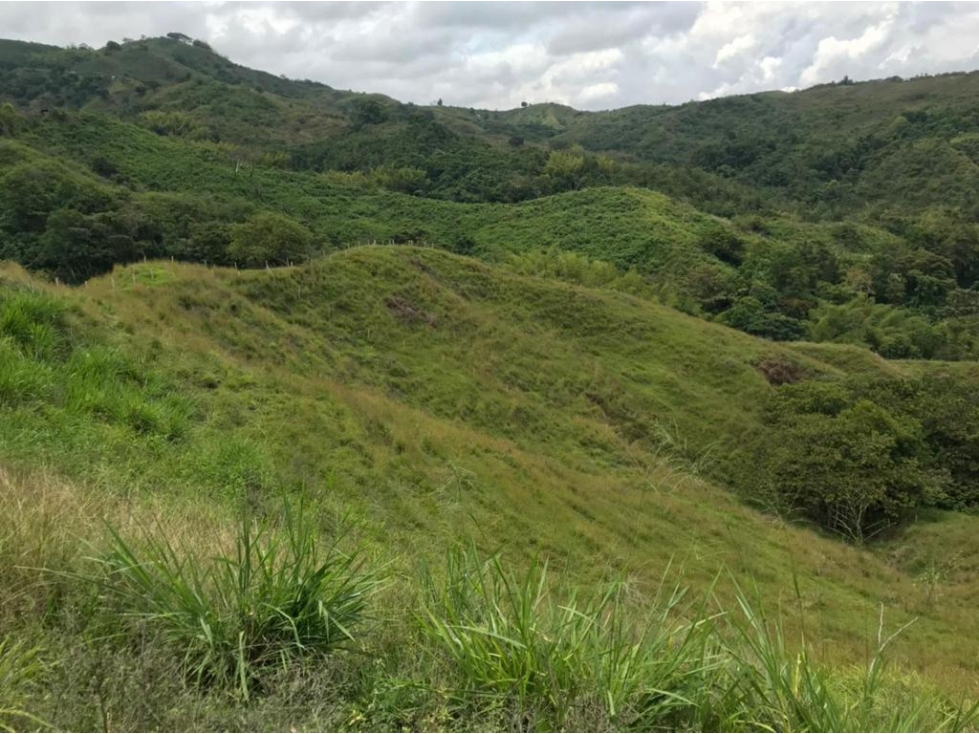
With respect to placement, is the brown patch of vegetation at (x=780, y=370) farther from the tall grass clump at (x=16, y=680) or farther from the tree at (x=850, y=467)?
the tall grass clump at (x=16, y=680)

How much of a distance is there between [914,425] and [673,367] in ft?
28.0

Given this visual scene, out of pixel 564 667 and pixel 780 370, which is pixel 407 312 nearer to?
pixel 780 370

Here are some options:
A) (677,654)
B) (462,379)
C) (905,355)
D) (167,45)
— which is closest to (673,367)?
(462,379)

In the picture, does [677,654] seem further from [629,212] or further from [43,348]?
[629,212]

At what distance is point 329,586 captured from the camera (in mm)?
2727

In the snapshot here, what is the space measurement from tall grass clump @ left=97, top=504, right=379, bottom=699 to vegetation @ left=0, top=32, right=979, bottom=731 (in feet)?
0.06

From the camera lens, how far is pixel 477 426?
62.7 feet

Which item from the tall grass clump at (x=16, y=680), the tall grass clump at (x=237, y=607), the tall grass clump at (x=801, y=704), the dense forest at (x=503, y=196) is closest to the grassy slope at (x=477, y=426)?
the tall grass clump at (x=801, y=704)

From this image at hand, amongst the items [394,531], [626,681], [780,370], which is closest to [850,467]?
[780,370]

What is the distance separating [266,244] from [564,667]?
36800mm

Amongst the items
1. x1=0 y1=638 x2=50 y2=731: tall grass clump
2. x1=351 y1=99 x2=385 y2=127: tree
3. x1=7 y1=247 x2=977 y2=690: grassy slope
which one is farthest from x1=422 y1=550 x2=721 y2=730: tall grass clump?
x1=351 y1=99 x2=385 y2=127: tree

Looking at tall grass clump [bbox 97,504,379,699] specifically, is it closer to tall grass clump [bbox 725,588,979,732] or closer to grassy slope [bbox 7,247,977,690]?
grassy slope [bbox 7,247,977,690]

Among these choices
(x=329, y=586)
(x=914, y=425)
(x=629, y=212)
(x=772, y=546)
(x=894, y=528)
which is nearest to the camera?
(x=329, y=586)

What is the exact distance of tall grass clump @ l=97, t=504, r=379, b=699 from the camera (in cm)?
240
